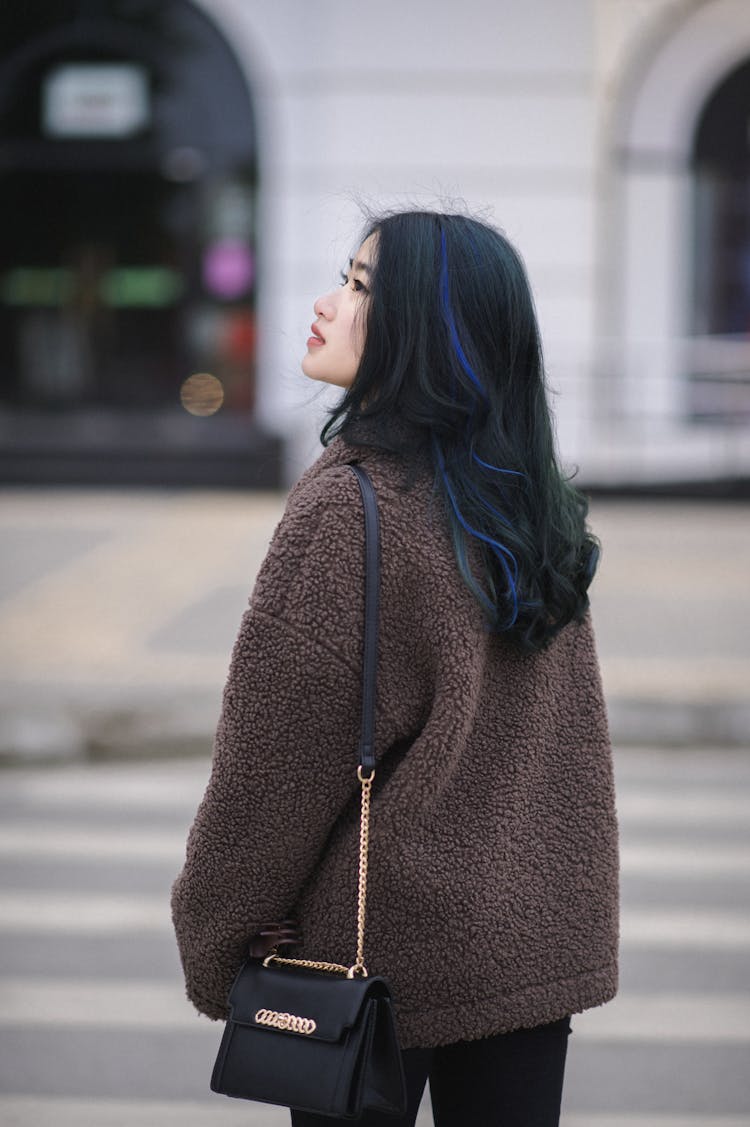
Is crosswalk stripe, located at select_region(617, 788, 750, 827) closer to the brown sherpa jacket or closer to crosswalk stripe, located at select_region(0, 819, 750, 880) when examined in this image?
crosswalk stripe, located at select_region(0, 819, 750, 880)

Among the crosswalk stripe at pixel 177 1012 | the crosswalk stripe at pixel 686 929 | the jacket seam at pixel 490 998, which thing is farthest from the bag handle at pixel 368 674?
the crosswalk stripe at pixel 686 929

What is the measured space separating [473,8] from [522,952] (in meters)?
15.4

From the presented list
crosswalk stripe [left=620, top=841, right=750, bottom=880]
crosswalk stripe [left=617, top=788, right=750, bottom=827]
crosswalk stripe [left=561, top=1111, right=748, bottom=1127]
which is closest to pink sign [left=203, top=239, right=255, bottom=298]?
crosswalk stripe [left=617, top=788, right=750, bottom=827]

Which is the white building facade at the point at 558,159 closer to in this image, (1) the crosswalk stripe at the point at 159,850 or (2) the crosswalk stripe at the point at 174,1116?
(1) the crosswalk stripe at the point at 159,850

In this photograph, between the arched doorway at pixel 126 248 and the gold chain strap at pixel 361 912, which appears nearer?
the gold chain strap at pixel 361 912

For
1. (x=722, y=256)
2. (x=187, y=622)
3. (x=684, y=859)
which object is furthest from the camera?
(x=722, y=256)

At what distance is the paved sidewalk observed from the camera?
8.06 meters

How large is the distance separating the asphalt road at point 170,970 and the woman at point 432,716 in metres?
1.93

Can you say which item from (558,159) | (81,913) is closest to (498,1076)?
(81,913)

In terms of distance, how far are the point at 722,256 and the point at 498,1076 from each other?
16034mm

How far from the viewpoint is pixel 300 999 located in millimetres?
1984

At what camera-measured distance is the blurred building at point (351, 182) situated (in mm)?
16391

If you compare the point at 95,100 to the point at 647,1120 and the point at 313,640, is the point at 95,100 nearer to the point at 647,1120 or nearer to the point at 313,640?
the point at 647,1120

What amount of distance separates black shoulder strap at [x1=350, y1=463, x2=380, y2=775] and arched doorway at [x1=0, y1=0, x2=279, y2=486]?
46.4 feet
